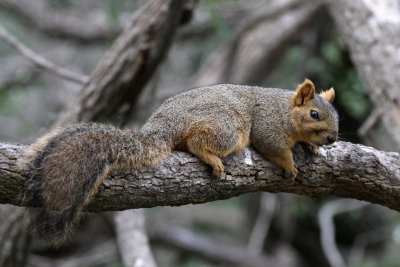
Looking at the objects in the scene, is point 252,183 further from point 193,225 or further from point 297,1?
point 193,225

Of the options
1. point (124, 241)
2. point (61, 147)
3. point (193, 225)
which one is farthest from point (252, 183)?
point (193, 225)

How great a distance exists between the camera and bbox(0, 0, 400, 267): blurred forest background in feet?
18.7

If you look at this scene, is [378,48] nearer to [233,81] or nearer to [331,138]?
[331,138]

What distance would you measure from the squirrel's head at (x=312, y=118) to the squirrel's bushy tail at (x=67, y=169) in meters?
1.04

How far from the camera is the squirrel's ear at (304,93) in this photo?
3.03 meters

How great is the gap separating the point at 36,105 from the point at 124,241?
3.87 m

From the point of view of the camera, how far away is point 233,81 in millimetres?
5734

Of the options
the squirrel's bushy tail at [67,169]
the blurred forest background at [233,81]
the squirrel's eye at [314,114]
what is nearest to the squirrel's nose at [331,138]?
the squirrel's eye at [314,114]

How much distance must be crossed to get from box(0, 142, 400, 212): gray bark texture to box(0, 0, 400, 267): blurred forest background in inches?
87.3

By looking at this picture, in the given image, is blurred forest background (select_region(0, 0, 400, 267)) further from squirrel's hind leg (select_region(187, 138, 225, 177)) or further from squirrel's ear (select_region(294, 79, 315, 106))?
squirrel's hind leg (select_region(187, 138, 225, 177))

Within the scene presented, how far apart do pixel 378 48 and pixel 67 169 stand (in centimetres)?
282

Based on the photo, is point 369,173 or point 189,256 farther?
point 189,256

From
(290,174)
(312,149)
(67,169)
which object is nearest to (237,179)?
(290,174)

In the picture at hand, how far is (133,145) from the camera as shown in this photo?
2.42m
